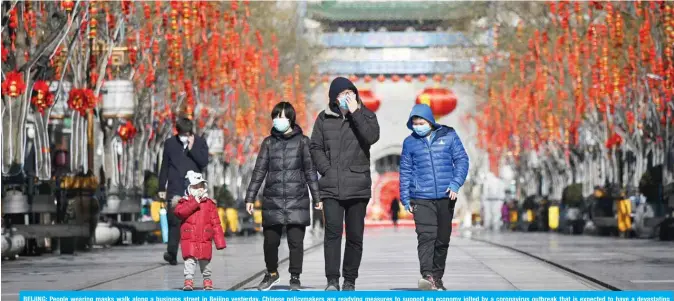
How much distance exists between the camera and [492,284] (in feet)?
61.7

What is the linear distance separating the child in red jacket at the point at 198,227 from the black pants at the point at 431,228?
1897mm

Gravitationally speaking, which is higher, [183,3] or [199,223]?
[183,3]

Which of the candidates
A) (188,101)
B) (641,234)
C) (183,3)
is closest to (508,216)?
(188,101)

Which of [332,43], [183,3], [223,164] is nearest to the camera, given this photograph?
[183,3]

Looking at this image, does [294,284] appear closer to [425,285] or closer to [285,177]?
[285,177]

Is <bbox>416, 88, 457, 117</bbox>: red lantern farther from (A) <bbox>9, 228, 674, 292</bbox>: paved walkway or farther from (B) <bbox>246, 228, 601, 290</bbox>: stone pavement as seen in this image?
(B) <bbox>246, 228, 601, 290</bbox>: stone pavement

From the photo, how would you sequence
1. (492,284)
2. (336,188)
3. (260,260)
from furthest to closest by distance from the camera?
(260,260) → (492,284) → (336,188)

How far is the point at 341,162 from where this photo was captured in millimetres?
16047

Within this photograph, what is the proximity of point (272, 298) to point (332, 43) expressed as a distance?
118 meters

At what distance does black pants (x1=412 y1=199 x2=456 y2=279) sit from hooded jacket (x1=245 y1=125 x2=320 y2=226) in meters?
1.07

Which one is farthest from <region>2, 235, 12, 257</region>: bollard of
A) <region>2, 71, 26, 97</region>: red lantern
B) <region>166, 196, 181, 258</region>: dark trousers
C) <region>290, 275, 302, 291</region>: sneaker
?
<region>290, 275, 302, 291</region>: sneaker

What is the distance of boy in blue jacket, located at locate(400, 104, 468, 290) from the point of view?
16.7m

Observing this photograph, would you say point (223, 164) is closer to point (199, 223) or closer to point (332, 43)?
point (199, 223)

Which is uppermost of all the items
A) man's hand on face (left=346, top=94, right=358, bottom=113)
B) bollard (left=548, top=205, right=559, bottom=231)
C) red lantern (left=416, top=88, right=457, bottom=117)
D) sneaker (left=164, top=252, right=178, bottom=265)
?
red lantern (left=416, top=88, right=457, bottom=117)
